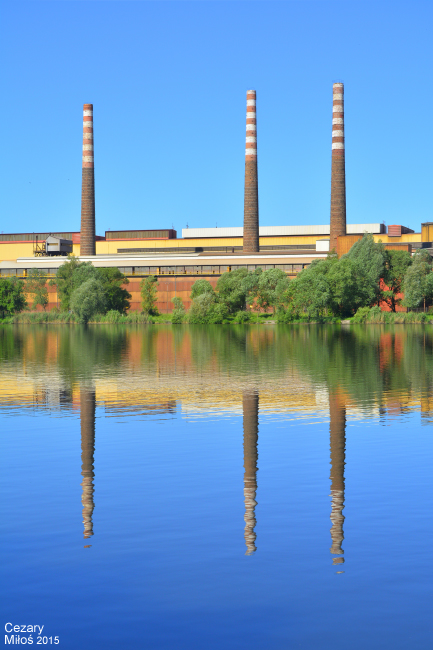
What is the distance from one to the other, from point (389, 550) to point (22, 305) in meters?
78.8

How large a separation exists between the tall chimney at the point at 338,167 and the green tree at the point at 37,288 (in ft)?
102

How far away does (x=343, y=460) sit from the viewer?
36.5 feet

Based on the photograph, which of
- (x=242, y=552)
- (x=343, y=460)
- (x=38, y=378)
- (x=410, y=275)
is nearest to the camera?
(x=242, y=552)

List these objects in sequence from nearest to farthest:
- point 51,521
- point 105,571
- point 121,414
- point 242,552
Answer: point 105,571 < point 242,552 < point 51,521 < point 121,414

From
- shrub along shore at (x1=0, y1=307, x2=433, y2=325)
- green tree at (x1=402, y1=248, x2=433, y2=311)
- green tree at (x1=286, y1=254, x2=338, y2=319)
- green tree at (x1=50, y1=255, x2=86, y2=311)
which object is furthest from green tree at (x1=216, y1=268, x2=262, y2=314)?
green tree at (x1=50, y1=255, x2=86, y2=311)

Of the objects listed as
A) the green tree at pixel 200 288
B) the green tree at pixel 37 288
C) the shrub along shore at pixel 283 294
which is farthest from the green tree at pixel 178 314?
the green tree at pixel 37 288

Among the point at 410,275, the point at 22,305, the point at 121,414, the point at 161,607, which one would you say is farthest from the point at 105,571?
the point at 22,305

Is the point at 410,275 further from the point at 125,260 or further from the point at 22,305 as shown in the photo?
the point at 22,305

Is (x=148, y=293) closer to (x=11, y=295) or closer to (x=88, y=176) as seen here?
(x=88, y=176)

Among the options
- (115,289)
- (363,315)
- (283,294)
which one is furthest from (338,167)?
(115,289)

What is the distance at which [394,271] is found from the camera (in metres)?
73.2

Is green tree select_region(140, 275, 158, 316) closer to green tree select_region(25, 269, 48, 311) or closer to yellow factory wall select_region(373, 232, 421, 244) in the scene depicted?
green tree select_region(25, 269, 48, 311)

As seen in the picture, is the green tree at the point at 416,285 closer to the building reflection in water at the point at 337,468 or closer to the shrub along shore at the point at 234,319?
the shrub along shore at the point at 234,319

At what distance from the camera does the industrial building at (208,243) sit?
254 feet
